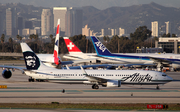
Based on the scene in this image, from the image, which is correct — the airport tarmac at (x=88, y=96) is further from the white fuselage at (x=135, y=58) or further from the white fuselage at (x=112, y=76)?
the white fuselage at (x=135, y=58)

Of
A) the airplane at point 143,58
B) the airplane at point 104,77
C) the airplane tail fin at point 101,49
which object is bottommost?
the airplane at point 104,77

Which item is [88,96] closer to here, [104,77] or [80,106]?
[80,106]

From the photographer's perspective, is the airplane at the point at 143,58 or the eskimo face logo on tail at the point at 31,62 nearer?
the eskimo face logo on tail at the point at 31,62

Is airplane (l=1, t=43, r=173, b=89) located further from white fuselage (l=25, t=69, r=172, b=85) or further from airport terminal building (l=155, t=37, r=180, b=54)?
airport terminal building (l=155, t=37, r=180, b=54)

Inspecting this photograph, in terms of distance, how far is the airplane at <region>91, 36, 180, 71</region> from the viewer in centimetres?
8375

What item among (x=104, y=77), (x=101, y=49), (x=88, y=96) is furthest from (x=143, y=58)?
(x=88, y=96)

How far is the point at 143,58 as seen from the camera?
291ft

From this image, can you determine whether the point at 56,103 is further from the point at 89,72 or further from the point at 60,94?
the point at 89,72

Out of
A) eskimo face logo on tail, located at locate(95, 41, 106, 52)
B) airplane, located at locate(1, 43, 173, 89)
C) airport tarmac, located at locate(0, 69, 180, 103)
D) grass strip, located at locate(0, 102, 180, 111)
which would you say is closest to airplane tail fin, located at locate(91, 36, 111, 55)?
eskimo face logo on tail, located at locate(95, 41, 106, 52)

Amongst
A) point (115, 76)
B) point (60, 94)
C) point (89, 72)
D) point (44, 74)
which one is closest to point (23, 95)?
point (60, 94)

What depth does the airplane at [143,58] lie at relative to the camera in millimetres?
83750

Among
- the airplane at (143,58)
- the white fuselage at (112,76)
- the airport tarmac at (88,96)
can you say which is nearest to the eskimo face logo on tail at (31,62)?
the white fuselage at (112,76)

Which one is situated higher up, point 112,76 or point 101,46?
point 101,46

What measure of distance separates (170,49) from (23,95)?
373 ft
